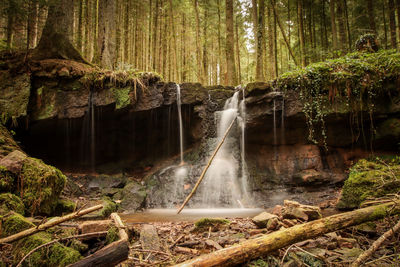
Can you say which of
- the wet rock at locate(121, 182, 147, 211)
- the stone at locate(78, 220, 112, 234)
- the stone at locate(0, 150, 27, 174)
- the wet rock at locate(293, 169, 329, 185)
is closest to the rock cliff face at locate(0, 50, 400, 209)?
the wet rock at locate(293, 169, 329, 185)

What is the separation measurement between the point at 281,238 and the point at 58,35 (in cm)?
1011

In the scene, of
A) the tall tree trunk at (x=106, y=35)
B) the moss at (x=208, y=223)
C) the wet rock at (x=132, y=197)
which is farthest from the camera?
the tall tree trunk at (x=106, y=35)

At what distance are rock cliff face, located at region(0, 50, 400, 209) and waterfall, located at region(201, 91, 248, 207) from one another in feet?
1.51

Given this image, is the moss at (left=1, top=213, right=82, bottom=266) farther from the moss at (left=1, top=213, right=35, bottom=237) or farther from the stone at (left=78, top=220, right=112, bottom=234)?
the stone at (left=78, top=220, right=112, bottom=234)

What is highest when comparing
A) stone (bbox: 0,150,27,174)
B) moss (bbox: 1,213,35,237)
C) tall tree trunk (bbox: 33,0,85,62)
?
tall tree trunk (bbox: 33,0,85,62)

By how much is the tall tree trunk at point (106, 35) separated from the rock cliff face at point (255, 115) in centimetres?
125

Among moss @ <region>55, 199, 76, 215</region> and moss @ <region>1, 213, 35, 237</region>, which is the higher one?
moss @ <region>1, 213, 35, 237</region>

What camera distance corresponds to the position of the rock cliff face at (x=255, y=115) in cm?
810

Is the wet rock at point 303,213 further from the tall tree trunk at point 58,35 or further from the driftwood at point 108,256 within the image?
the tall tree trunk at point 58,35

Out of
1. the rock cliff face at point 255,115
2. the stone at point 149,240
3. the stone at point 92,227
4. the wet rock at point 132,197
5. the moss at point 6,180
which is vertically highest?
the rock cliff face at point 255,115

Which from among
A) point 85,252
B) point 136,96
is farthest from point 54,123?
point 85,252

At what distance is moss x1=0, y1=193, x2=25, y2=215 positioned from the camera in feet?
11.5

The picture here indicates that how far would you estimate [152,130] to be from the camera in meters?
10.9

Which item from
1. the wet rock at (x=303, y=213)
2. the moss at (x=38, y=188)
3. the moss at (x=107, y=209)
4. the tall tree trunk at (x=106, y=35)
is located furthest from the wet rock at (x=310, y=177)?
the tall tree trunk at (x=106, y=35)
